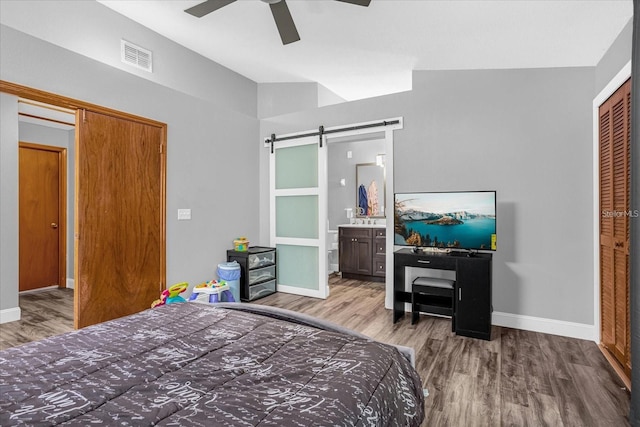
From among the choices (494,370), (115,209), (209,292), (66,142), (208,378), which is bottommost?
(494,370)

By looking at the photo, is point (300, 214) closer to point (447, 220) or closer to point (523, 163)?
point (447, 220)

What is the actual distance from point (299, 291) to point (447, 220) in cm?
229

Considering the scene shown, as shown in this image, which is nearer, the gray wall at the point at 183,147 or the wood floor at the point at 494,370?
the wood floor at the point at 494,370

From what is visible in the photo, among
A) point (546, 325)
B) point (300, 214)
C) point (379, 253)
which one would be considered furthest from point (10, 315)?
point (546, 325)

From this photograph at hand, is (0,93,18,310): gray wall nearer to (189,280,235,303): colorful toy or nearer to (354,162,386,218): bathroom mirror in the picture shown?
(189,280,235,303): colorful toy

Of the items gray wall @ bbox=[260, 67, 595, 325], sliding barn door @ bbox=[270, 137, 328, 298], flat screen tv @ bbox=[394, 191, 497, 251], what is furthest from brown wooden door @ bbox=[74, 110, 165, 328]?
gray wall @ bbox=[260, 67, 595, 325]

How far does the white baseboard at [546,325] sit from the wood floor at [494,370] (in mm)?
86

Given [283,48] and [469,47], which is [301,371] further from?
[283,48]

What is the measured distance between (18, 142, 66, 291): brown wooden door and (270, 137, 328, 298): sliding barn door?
3.15 m

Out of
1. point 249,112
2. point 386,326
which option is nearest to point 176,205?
point 249,112

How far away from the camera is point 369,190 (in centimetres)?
614

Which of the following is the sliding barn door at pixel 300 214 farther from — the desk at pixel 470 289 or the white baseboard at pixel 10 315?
the white baseboard at pixel 10 315

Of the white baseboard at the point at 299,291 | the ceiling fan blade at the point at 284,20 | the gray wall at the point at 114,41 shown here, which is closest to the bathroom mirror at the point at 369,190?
the white baseboard at the point at 299,291

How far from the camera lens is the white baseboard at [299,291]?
15.1 ft
